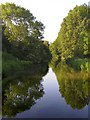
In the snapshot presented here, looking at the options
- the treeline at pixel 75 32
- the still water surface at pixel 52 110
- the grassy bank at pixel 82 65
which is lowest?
the still water surface at pixel 52 110

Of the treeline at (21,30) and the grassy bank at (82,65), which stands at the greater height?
the treeline at (21,30)

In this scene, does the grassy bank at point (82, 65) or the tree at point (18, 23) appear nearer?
the grassy bank at point (82, 65)

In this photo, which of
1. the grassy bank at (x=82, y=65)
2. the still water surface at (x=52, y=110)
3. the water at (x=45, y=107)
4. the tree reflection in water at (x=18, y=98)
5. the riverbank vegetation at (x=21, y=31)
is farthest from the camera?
the riverbank vegetation at (x=21, y=31)

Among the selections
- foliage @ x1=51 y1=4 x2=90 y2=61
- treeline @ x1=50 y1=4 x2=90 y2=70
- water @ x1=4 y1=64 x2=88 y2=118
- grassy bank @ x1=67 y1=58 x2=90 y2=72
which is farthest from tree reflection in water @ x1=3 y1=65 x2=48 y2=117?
foliage @ x1=51 y1=4 x2=90 y2=61

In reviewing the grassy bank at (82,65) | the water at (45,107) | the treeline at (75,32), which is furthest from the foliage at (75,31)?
the water at (45,107)

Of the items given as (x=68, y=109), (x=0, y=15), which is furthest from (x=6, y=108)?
(x=0, y=15)

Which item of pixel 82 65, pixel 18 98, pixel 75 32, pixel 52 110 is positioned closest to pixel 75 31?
pixel 75 32

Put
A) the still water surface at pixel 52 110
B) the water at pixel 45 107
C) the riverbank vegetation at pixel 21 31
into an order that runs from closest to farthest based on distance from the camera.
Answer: the still water surface at pixel 52 110
the water at pixel 45 107
the riverbank vegetation at pixel 21 31

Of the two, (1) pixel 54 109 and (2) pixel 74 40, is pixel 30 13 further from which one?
(1) pixel 54 109

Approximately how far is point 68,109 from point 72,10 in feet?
172

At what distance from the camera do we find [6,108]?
54.9 feet

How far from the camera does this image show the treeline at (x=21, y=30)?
5809cm

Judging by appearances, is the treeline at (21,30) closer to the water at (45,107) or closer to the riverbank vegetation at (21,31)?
the riverbank vegetation at (21,31)

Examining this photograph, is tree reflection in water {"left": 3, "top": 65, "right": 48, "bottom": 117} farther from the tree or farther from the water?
the tree
